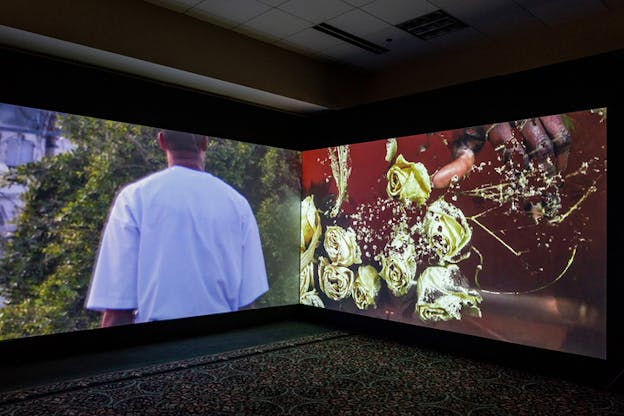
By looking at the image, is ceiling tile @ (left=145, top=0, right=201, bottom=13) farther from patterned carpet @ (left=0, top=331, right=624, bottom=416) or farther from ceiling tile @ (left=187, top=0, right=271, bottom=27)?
patterned carpet @ (left=0, top=331, right=624, bottom=416)

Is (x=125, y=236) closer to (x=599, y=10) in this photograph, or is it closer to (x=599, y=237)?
(x=599, y=237)

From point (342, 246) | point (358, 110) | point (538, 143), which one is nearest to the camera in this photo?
point (538, 143)

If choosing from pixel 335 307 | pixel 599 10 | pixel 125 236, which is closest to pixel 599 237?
pixel 599 10

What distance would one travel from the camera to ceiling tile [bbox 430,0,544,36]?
14.9 ft

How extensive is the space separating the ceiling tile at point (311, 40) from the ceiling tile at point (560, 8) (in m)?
2.00

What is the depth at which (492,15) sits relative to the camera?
4.78 meters

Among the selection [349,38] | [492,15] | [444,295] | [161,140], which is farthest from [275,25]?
[444,295]

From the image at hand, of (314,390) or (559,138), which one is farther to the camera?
(559,138)

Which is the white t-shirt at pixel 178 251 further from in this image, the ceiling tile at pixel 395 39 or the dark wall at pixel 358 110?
the ceiling tile at pixel 395 39

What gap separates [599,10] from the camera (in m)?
4.60

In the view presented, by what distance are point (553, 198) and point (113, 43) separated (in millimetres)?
4215

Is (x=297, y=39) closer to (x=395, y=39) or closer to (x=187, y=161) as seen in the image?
(x=395, y=39)

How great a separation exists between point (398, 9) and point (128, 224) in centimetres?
349

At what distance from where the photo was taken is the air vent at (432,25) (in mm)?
4840
